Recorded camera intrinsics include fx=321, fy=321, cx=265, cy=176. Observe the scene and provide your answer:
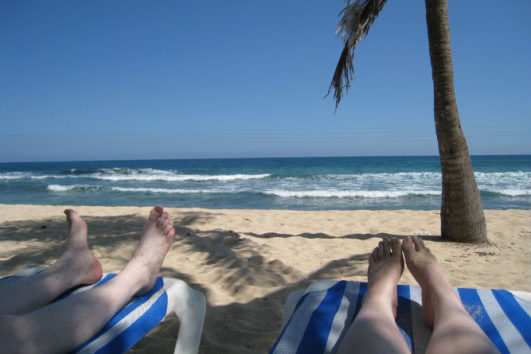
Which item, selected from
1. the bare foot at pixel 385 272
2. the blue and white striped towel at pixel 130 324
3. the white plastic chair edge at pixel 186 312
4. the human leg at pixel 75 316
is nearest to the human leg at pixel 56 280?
the blue and white striped towel at pixel 130 324

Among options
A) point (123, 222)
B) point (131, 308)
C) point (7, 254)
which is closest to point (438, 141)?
point (131, 308)

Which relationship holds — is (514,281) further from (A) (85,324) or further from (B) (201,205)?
(B) (201,205)

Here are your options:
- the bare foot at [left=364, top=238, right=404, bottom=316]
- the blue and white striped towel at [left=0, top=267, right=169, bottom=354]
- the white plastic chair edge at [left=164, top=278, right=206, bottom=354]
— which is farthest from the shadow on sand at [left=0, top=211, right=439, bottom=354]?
the bare foot at [left=364, top=238, right=404, bottom=316]

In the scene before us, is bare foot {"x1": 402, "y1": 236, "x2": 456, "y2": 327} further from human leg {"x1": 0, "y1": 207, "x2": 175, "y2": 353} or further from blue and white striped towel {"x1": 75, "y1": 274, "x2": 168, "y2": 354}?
human leg {"x1": 0, "y1": 207, "x2": 175, "y2": 353}

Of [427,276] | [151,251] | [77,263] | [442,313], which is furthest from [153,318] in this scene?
[427,276]

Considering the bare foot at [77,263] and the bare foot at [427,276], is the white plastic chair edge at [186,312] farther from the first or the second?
the bare foot at [427,276]

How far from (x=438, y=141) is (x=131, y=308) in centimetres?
340

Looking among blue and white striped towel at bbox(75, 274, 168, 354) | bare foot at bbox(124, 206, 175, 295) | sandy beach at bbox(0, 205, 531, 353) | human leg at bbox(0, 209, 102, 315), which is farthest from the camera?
sandy beach at bbox(0, 205, 531, 353)

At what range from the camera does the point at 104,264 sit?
296 cm

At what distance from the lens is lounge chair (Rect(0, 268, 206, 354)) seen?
1244mm

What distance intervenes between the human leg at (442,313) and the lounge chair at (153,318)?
1.08 m

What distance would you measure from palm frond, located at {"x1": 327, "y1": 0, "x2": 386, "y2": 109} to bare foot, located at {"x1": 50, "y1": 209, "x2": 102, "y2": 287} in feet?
11.9

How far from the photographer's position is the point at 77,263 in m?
1.76

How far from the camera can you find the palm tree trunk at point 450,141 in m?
3.37
